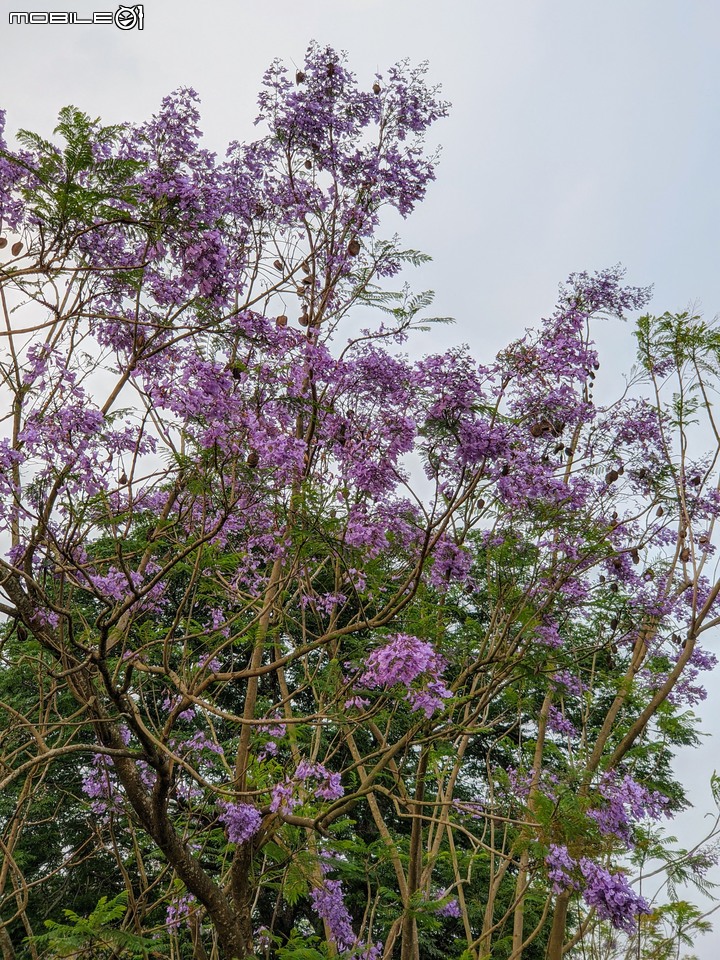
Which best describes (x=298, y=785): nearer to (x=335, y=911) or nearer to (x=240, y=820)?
(x=240, y=820)

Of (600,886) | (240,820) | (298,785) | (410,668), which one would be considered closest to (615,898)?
(600,886)

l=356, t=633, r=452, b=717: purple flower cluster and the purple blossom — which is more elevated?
l=356, t=633, r=452, b=717: purple flower cluster

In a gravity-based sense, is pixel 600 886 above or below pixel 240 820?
above

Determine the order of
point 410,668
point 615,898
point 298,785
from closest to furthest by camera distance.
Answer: point 410,668
point 615,898
point 298,785

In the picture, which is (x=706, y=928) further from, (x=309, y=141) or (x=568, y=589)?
(x=309, y=141)

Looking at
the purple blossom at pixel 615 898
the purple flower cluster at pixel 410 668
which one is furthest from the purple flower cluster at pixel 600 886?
the purple flower cluster at pixel 410 668

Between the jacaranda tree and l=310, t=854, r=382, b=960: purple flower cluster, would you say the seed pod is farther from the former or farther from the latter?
l=310, t=854, r=382, b=960: purple flower cluster

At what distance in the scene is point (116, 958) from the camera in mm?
6426

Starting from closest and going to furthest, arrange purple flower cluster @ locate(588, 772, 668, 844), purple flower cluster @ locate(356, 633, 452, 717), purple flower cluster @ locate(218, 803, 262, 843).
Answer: purple flower cluster @ locate(356, 633, 452, 717) < purple flower cluster @ locate(218, 803, 262, 843) < purple flower cluster @ locate(588, 772, 668, 844)

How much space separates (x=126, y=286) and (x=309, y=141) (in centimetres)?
214

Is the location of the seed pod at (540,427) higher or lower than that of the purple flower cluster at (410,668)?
higher

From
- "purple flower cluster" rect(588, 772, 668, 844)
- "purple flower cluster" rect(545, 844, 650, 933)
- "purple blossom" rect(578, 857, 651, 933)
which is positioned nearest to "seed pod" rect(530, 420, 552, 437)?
"purple flower cluster" rect(588, 772, 668, 844)

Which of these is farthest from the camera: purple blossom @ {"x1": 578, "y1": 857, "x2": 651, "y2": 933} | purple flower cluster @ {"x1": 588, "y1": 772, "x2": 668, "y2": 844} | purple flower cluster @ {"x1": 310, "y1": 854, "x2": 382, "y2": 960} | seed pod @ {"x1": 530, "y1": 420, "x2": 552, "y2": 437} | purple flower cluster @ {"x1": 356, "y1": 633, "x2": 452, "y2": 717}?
purple flower cluster @ {"x1": 310, "y1": 854, "x2": 382, "y2": 960}

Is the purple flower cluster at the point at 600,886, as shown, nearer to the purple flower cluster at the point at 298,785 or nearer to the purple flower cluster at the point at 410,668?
the purple flower cluster at the point at 410,668
